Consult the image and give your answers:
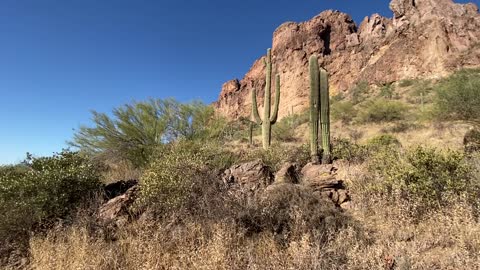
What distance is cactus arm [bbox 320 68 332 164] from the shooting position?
28.0 feet

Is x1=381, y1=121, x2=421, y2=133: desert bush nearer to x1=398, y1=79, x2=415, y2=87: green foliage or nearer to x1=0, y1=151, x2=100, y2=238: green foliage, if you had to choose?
x1=0, y1=151, x2=100, y2=238: green foliage

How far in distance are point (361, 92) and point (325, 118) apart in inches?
1032

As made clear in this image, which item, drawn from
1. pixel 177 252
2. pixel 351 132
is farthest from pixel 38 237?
pixel 351 132

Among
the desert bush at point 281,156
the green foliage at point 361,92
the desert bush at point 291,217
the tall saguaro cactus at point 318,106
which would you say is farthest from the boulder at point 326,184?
the green foliage at point 361,92

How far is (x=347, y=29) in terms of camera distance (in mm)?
52875

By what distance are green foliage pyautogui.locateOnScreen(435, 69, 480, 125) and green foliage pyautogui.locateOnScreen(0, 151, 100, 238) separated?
12.0m

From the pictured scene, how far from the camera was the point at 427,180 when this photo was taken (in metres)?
4.68

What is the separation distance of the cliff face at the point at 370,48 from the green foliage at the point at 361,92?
52.6 inches

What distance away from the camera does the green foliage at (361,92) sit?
1185 inches

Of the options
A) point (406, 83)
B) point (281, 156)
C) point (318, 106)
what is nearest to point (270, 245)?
point (281, 156)

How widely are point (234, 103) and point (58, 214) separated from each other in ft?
205

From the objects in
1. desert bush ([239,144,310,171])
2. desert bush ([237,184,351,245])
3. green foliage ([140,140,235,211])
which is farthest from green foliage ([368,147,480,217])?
desert bush ([239,144,310,171])

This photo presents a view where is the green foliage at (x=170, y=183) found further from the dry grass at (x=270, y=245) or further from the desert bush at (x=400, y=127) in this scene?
the desert bush at (x=400, y=127)

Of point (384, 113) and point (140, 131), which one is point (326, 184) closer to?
point (140, 131)
